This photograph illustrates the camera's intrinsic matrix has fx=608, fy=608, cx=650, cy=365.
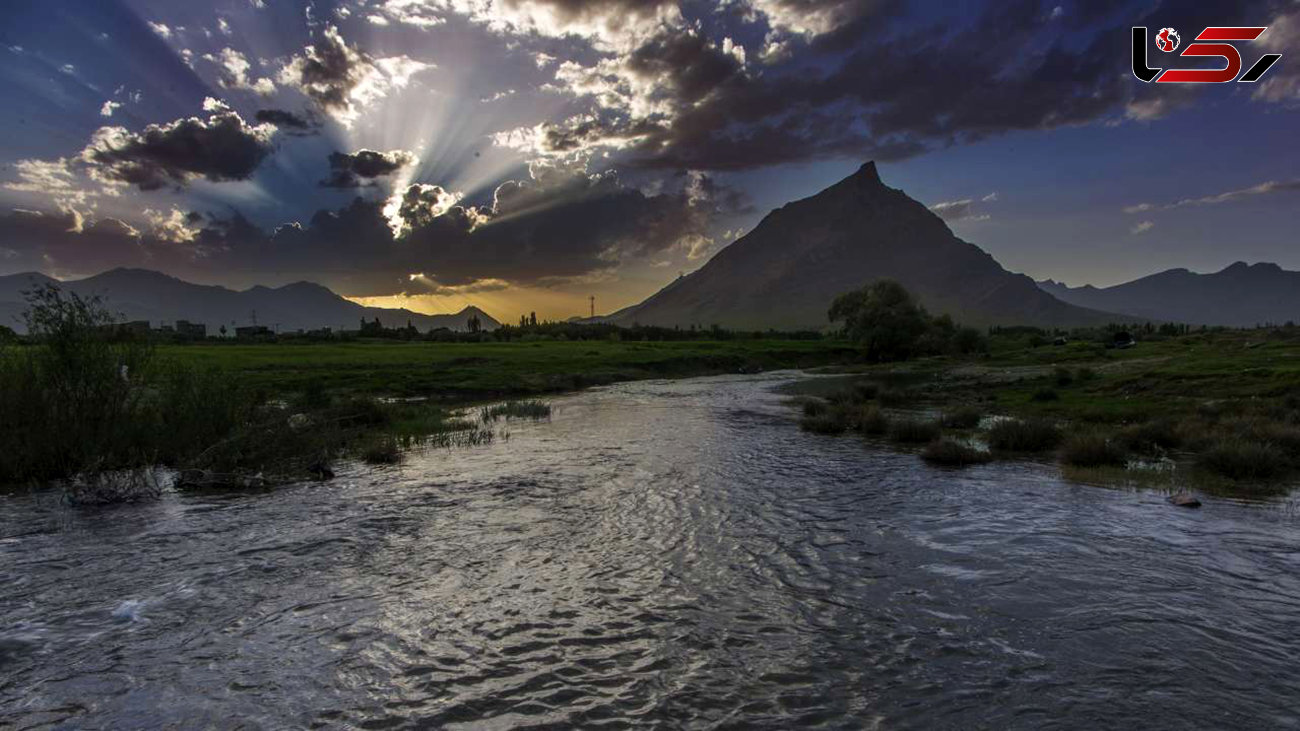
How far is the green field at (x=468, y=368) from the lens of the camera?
49.7 m

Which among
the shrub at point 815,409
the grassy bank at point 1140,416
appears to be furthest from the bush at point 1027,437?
the shrub at point 815,409

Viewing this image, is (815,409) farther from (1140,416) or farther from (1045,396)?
(1140,416)

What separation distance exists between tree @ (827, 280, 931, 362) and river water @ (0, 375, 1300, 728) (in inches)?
3107

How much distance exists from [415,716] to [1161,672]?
9.94 meters

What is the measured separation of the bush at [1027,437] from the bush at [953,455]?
1.81m

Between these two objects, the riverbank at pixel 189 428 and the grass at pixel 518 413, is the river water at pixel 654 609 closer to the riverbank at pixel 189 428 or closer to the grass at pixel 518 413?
the riverbank at pixel 189 428

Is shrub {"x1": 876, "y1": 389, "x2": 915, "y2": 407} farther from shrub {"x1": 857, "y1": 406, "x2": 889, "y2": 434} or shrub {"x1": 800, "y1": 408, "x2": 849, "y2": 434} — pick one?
shrub {"x1": 857, "y1": 406, "x2": 889, "y2": 434}

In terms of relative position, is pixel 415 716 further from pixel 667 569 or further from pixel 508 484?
pixel 508 484

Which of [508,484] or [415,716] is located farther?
[508,484]

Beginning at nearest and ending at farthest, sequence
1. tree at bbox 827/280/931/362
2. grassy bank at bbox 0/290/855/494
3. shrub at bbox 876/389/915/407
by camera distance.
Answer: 1. grassy bank at bbox 0/290/855/494
2. shrub at bbox 876/389/915/407
3. tree at bbox 827/280/931/362

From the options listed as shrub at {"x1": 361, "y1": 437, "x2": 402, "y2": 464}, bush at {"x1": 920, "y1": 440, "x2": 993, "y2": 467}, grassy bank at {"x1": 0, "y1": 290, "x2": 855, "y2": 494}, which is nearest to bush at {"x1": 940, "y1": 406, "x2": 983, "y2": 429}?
bush at {"x1": 920, "y1": 440, "x2": 993, "y2": 467}

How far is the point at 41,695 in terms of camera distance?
8.01 m

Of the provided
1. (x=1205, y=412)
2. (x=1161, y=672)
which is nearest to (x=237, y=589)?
(x=1161, y=672)

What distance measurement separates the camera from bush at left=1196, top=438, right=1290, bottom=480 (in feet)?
60.4
